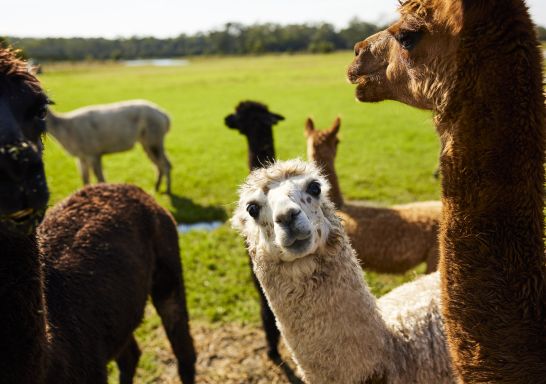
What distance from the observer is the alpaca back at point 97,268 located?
2473 mm

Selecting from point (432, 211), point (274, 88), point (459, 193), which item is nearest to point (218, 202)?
point (432, 211)

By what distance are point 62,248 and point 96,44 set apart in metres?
106

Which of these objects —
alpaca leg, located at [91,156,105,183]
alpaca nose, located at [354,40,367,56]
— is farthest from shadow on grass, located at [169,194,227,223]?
alpaca nose, located at [354,40,367,56]

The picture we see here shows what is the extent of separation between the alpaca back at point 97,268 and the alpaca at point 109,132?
6442mm

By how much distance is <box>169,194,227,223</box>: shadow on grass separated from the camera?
25.7 ft

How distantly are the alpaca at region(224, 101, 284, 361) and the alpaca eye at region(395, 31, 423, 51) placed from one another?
2.43 metres

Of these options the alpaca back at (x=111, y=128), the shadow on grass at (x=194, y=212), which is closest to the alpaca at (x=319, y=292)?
the shadow on grass at (x=194, y=212)

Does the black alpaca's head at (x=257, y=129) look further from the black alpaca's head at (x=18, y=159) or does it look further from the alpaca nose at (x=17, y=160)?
the alpaca nose at (x=17, y=160)

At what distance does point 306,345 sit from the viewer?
226 cm

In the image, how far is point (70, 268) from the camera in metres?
2.70

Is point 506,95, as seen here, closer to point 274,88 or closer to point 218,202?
point 218,202

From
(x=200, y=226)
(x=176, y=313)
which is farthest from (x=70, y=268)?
(x=200, y=226)

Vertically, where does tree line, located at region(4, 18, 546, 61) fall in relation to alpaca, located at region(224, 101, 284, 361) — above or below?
above

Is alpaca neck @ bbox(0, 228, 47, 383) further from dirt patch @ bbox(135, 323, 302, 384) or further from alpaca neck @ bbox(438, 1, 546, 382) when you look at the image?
dirt patch @ bbox(135, 323, 302, 384)
